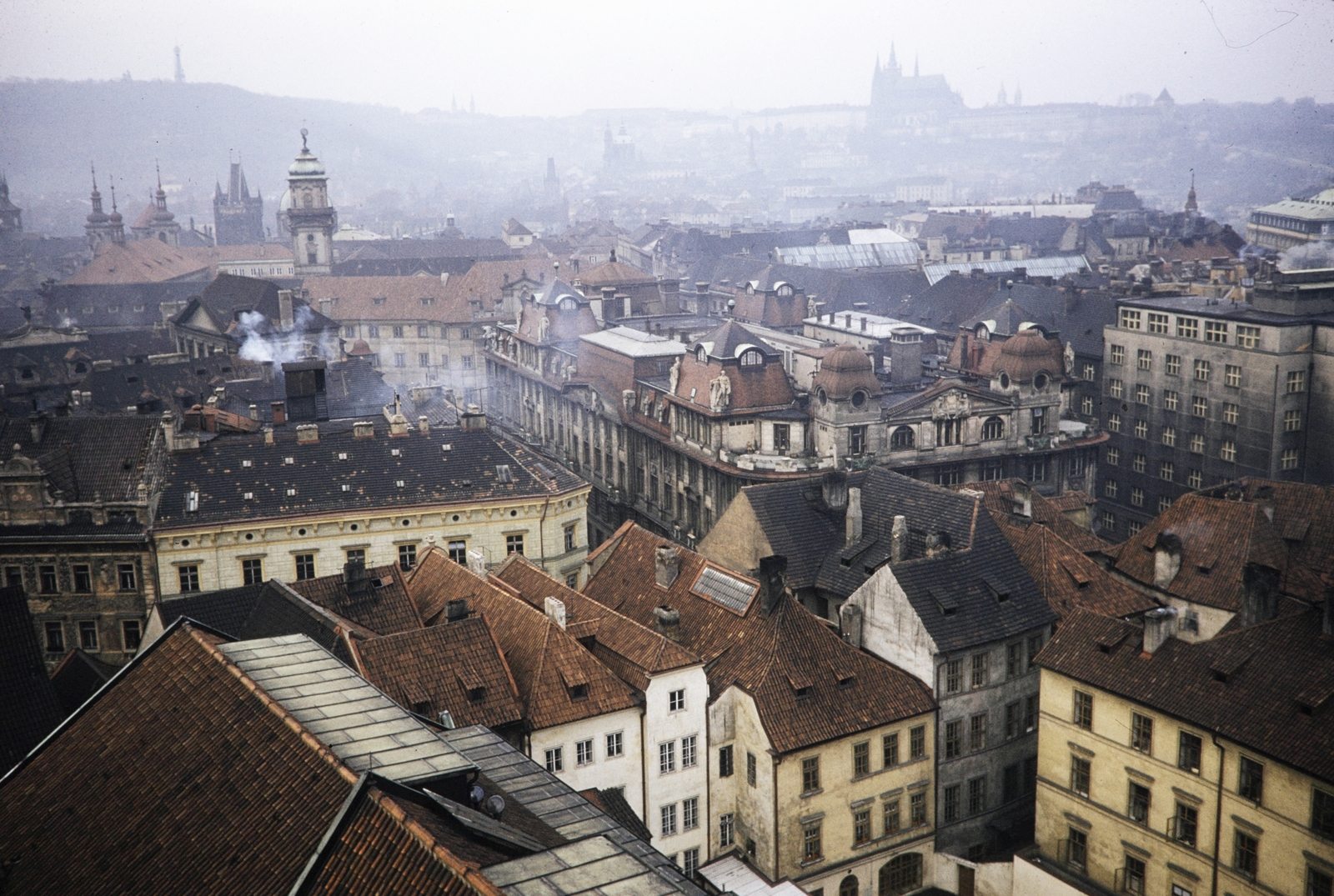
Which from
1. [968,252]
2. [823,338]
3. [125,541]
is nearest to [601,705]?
[125,541]

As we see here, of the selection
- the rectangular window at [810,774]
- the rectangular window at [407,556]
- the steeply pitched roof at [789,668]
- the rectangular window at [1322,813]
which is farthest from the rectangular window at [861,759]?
the rectangular window at [407,556]

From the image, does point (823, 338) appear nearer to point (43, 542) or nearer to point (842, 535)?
point (842, 535)

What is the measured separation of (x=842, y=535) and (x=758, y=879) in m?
19.6

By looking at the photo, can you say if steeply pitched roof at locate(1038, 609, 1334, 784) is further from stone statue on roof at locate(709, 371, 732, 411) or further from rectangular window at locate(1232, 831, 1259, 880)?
stone statue on roof at locate(709, 371, 732, 411)

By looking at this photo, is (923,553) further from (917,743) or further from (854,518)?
(917,743)

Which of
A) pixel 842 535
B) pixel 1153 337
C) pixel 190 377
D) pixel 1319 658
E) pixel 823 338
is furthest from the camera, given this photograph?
pixel 823 338

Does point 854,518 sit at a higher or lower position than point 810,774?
higher

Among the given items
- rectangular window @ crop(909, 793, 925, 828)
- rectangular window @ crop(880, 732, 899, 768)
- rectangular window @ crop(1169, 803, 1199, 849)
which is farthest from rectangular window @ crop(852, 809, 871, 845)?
rectangular window @ crop(1169, 803, 1199, 849)

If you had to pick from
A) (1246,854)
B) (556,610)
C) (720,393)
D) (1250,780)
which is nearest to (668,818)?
(556,610)

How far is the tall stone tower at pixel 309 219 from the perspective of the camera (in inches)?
7156

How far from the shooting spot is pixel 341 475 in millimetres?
69438

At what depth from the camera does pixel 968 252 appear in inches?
6993

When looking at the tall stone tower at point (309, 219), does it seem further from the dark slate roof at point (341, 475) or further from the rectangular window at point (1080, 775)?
the rectangular window at point (1080, 775)

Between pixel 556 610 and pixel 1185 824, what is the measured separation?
81.8 feet
